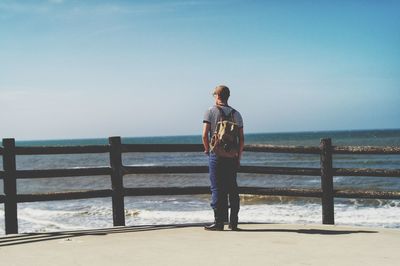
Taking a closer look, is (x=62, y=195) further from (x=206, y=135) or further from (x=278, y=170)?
(x=278, y=170)

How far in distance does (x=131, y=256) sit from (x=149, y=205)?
8999 millimetres

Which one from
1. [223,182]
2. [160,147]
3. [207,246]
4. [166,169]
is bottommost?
[207,246]

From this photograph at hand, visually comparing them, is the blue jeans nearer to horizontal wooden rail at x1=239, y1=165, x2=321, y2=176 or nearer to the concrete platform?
the concrete platform

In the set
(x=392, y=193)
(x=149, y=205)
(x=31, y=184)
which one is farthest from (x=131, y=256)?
(x=31, y=184)

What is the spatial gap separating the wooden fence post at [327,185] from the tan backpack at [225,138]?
155 cm

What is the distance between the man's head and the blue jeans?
0.72 m

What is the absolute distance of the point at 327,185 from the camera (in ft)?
23.2

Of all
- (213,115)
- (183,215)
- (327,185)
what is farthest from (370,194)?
(183,215)

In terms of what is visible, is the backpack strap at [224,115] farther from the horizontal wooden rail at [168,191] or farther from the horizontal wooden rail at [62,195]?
the horizontal wooden rail at [62,195]

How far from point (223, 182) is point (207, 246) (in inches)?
45.0

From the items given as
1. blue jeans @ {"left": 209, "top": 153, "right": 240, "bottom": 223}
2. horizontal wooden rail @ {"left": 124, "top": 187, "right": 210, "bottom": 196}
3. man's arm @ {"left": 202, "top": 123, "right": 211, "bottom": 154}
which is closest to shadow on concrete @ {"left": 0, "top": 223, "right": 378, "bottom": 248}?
blue jeans @ {"left": 209, "top": 153, "right": 240, "bottom": 223}

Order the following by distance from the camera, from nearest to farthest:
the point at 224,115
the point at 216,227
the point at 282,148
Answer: the point at 224,115, the point at 216,227, the point at 282,148

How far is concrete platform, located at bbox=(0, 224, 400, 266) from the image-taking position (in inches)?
187

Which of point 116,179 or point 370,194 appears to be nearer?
point 370,194
